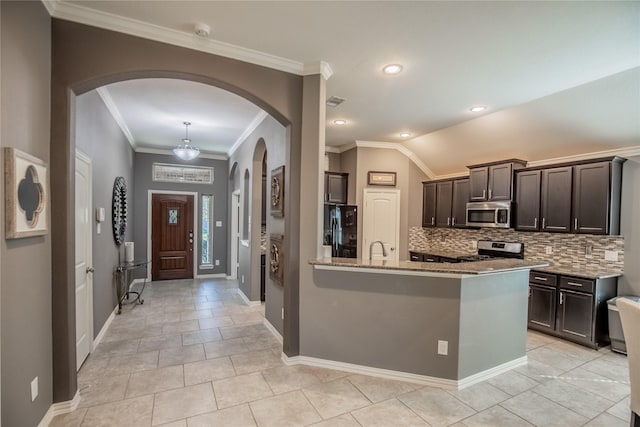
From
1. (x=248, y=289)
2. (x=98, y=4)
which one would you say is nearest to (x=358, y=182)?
(x=248, y=289)

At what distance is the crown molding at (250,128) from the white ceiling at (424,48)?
0.86ft

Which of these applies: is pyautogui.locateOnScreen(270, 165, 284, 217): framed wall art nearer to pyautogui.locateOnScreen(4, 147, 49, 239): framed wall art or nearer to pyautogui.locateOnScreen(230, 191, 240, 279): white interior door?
pyautogui.locateOnScreen(4, 147, 49, 239): framed wall art

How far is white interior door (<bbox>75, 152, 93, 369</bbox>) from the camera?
295 cm

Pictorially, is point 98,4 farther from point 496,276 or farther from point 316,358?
point 496,276

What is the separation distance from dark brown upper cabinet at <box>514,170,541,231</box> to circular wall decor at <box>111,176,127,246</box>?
5.90m

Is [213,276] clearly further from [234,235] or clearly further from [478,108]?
[478,108]

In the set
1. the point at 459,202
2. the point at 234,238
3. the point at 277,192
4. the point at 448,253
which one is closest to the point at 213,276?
the point at 234,238

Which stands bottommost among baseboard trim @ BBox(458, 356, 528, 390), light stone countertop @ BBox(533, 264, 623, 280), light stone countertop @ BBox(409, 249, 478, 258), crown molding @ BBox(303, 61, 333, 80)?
baseboard trim @ BBox(458, 356, 528, 390)

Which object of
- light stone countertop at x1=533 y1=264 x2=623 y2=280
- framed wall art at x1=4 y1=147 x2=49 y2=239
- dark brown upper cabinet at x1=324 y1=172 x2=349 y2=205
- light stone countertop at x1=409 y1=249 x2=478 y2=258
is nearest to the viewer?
framed wall art at x1=4 y1=147 x2=49 y2=239

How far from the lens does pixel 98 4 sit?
2.12 meters

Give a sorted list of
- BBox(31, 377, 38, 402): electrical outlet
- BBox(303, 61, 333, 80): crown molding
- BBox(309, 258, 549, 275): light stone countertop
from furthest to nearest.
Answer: BBox(303, 61, 333, 80): crown molding → BBox(309, 258, 549, 275): light stone countertop → BBox(31, 377, 38, 402): electrical outlet

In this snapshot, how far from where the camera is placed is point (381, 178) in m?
5.88

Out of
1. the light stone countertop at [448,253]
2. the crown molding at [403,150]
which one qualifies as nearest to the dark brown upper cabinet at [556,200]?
the light stone countertop at [448,253]

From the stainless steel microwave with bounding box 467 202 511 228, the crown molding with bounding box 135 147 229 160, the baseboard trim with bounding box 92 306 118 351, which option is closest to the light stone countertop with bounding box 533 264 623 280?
the stainless steel microwave with bounding box 467 202 511 228
